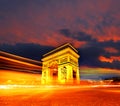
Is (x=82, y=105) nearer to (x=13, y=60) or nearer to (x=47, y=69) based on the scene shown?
(x=13, y=60)

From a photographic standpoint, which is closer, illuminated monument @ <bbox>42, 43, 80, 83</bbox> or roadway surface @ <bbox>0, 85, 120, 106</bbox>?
roadway surface @ <bbox>0, 85, 120, 106</bbox>

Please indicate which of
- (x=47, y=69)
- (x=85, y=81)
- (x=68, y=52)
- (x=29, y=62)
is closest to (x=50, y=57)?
(x=47, y=69)

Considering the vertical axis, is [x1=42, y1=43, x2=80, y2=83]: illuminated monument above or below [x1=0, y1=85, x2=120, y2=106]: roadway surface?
above

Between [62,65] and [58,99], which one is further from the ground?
[62,65]

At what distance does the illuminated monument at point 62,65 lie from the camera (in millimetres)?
56500

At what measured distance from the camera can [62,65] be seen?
58.2 meters

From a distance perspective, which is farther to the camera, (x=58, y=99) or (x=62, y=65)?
(x=62, y=65)

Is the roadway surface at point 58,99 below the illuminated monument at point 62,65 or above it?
below

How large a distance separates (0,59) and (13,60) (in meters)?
3.93

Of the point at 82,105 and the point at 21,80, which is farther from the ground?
the point at 21,80

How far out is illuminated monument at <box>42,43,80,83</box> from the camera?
2224 inches

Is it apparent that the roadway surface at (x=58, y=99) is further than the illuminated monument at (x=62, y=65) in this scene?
No

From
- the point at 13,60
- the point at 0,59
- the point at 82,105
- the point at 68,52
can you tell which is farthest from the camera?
the point at 68,52

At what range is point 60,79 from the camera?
59500 millimetres
